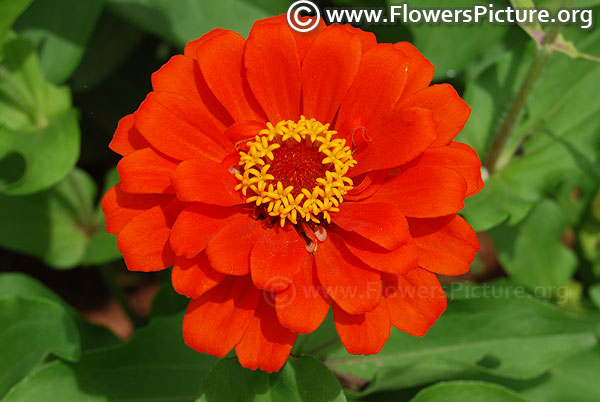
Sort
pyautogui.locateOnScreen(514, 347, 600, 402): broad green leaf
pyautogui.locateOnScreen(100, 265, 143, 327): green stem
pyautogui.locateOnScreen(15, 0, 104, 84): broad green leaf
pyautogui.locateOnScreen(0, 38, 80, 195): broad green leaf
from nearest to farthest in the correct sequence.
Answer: pyautogui.locateOnScreen(0, 38, 80, 195): broad green leaf < pyautogui.locateOnScreen(514, 347, 600, 402): broad green leaf < pyautogui.locateOnScreen(15, 0, 104, 84): broad green leaf < pyautogui.locateOnScreen(100, 265, 143, 327): green stem

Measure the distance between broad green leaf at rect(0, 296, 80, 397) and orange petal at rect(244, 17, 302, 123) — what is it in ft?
3.31

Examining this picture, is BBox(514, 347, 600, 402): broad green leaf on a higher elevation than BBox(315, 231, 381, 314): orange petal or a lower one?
Answer: lower

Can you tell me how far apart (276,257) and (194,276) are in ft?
0.58

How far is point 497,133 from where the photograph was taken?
1986 millimetres

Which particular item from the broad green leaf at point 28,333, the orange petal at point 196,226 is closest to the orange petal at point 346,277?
the orange petal at point 196,226

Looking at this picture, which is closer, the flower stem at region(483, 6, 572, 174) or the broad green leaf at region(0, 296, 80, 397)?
the flower stem at region(483, 6, 572, 174)

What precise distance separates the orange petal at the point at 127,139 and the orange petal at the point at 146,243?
182mm

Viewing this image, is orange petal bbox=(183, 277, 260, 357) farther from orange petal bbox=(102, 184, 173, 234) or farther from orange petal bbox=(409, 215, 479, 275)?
orange petal bbox=(409, 215, 479, 275)

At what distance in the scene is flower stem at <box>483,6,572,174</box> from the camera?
5.61 ft

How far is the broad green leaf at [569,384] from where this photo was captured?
6.96 feet

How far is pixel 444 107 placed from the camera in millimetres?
1349

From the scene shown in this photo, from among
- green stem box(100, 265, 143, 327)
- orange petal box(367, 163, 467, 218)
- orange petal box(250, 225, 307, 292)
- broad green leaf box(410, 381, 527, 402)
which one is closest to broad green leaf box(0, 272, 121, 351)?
green stem box(100, 265, 143, 327)

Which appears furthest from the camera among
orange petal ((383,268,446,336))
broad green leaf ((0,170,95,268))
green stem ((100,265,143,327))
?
green stem ((100,265,143,327))

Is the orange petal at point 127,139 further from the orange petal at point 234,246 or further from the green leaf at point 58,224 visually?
the green leaf at point 58,224
